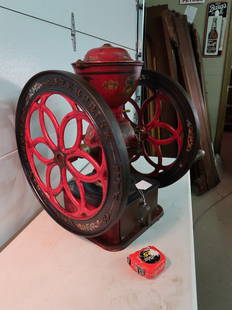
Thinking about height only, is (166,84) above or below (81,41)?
below

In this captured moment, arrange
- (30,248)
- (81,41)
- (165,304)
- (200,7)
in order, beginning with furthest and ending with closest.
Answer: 1. (200,7)
2. (81,41)
3. (30,248)
4. (165,304)

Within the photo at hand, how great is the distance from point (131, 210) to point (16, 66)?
1.55ft

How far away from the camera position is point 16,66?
1.98 feet

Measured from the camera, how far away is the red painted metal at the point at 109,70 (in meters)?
0.49

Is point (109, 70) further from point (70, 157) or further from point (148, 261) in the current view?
point (148, 261)

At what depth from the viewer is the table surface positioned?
0.46m

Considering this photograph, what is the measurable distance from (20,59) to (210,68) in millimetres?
2304

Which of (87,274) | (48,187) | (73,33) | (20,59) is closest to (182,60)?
(73,33)

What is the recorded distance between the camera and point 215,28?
2.29m

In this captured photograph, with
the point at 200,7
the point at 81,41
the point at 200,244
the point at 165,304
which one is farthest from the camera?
the point at 200,7

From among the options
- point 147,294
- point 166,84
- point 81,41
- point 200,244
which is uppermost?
point 81,41

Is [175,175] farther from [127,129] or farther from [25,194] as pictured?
[25,194]

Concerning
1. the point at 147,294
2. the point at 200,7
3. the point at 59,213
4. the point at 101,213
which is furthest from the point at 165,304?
the point at 200,7

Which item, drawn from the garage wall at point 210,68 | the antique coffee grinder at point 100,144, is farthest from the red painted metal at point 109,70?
the garage wall at point 210,68
